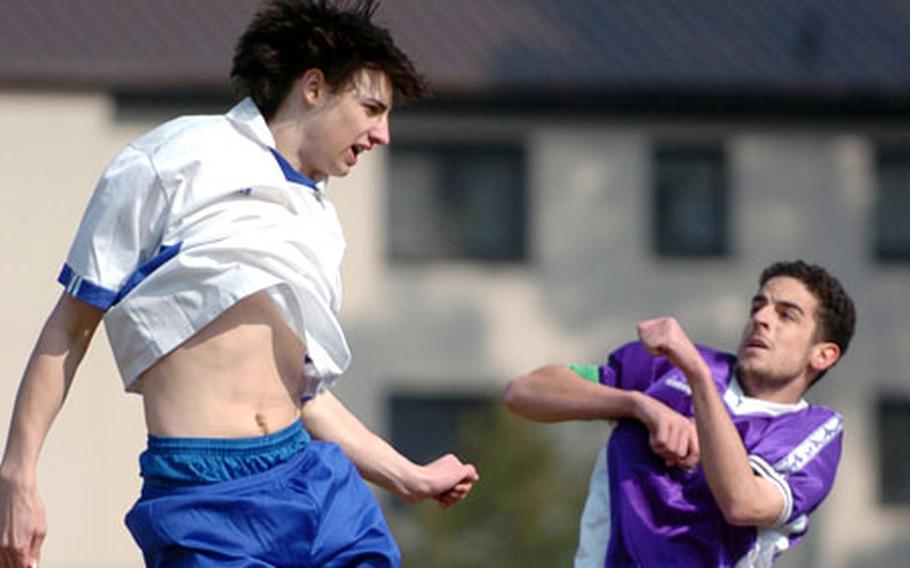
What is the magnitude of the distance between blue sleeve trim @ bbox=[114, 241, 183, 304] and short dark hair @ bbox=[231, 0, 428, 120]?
1.38ft

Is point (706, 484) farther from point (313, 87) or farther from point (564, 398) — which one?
point (313, 87)

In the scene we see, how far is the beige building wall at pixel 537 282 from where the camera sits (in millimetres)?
26125

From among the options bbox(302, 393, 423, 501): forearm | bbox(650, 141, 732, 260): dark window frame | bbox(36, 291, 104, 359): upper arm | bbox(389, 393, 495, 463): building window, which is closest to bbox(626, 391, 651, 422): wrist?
bbox(302, 393, 423, 501): forearm

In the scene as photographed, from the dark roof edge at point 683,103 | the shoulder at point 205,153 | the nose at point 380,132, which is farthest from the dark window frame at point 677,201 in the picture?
the shoulder at point 205,153

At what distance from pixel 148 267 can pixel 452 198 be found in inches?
828

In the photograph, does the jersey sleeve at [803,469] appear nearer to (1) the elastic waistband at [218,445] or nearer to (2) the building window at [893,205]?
(1) the elastic waistband at [218,445]

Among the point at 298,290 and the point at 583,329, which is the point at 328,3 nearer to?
the point at 298,290

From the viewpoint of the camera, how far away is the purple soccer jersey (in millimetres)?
6105

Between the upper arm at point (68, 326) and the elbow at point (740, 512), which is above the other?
the upper arm at point (68, 326)

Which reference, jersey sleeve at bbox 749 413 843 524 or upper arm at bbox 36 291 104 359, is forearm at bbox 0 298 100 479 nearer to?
upper arm at bbox 36 291 104 359

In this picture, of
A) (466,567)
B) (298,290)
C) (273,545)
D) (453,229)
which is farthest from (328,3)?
(453,229)

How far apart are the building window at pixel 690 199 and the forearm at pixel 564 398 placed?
20.4 m

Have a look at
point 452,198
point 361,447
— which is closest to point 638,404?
point 361,447

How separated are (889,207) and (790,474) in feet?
70.9
